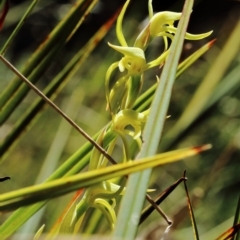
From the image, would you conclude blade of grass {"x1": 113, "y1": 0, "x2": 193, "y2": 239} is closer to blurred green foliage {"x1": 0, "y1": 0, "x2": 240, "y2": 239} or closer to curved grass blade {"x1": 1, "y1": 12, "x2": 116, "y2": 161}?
curved grass blade {"x1": 1, "y1": 12, "x2": 116, "y2": 161}

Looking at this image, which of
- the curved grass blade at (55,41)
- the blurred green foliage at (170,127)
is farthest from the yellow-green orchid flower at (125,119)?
the blurred green foliage at (170,127)

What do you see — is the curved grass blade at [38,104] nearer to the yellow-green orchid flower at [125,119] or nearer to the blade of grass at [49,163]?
the blade of grass at [49,163]

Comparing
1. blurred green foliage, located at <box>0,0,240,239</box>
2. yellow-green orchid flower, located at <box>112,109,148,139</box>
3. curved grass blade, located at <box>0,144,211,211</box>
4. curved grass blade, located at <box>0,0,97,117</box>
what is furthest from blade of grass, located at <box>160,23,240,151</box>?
curved grass blade, located at <box>0,144,211,211</box>

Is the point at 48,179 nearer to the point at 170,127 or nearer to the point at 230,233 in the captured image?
the point at 230,233

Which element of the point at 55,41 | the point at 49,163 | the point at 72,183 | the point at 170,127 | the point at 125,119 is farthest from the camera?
the point at 170,127

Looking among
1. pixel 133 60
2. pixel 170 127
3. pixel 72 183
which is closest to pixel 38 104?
pixel 133 60

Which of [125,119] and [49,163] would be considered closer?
[125,119]

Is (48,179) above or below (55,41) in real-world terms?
below
